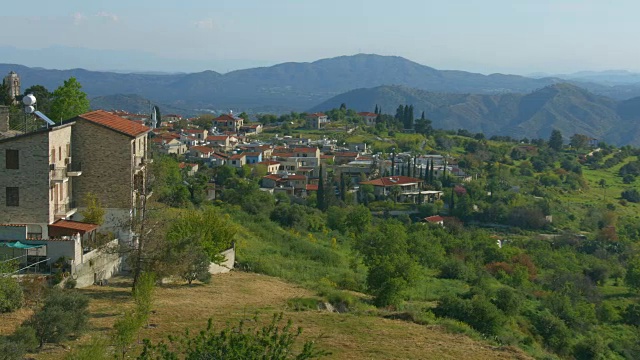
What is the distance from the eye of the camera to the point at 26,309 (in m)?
18.2

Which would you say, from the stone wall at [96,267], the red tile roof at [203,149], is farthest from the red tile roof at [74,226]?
the red tile roof at [203,149]

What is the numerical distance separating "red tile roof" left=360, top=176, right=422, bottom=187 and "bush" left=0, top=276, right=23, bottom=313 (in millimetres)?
59444

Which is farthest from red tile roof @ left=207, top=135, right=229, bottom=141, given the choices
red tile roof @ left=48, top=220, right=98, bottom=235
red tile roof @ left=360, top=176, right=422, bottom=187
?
red tile roof @ left=48, top=220, right=98, bottom=235

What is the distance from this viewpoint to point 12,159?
24516mm

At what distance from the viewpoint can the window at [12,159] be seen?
2444cm

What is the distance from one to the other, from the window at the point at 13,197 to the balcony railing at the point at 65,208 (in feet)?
4.39

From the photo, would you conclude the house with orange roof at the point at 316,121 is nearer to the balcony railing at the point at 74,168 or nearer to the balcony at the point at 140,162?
the balcony at the point at 140,162

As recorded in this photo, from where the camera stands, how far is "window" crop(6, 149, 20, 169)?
80.2 feet

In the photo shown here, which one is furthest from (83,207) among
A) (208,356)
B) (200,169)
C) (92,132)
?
(200,169)

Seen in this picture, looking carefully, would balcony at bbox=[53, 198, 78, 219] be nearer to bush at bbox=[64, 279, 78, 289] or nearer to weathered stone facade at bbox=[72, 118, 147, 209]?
weathered stone facade at bbox=[72, 118, 147, 209]

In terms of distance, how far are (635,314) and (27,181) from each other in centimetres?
3250

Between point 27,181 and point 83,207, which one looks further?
point 83,207

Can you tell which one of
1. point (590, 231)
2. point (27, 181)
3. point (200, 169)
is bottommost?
point (590, 231)

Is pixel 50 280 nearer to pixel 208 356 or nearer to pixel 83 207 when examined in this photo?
pixel 83 207
